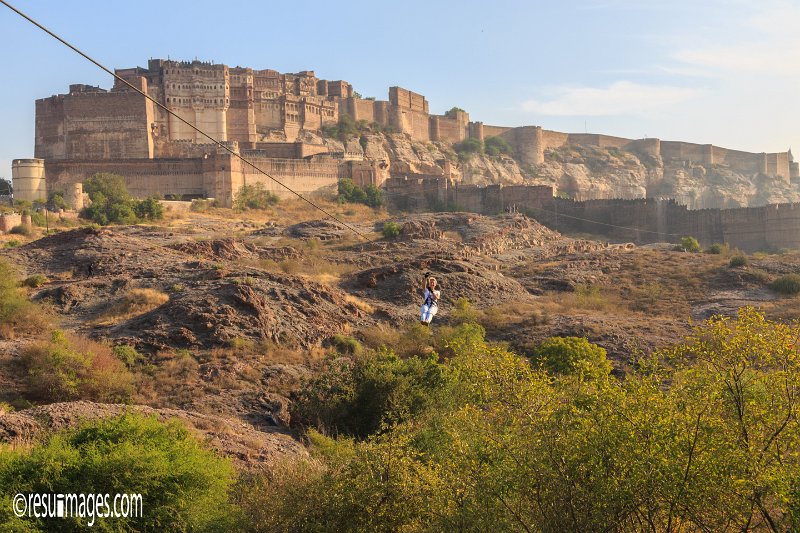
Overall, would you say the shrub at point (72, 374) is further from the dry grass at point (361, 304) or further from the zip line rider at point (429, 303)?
the dry grass at point (361, 304)

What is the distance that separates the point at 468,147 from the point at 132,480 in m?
61.1

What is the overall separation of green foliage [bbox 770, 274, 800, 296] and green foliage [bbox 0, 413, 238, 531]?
21.7 m

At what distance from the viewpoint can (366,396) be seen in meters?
17.1

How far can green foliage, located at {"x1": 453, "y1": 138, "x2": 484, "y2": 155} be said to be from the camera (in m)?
69.3

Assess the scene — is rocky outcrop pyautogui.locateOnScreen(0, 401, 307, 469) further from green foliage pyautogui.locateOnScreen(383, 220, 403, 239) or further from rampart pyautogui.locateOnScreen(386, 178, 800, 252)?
rampart pyautogui.locateOnScreen(386, 178, 800, 252)

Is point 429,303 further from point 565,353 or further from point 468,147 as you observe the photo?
point 468,147

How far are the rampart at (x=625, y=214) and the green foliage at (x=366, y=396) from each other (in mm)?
30541

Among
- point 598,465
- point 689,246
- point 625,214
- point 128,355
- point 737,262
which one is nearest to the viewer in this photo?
point 598,465

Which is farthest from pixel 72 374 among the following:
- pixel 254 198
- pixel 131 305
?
pixel 254 198

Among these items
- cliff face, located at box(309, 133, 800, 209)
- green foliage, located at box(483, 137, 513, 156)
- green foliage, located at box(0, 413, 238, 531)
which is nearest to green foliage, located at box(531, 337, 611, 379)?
green foliage, located at box(0, 413, 238, 531)

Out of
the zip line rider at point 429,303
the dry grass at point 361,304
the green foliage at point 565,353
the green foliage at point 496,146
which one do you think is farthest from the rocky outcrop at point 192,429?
the green foliage at point 496,146

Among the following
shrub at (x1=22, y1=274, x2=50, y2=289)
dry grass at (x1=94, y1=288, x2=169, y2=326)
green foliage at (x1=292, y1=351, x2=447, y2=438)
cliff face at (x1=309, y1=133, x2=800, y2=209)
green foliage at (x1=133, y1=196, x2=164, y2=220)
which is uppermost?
cliff face at (x1=309, y1=133, x2=800, y2=209)

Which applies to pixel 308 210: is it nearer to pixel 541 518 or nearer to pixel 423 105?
pixel 423 105

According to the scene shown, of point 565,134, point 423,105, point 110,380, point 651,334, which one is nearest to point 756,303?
point 651,334
